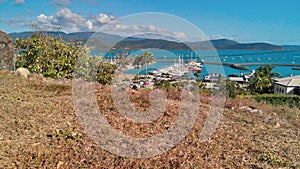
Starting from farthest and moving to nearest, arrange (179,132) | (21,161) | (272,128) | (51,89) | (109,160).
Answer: (51,89) → (272,128) → (179,132) → (109,160) → (21,161)

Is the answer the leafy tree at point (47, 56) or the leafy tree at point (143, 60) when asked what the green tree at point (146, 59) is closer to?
the leafy tree at point (143, 60)

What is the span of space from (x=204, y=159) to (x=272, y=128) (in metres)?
2.13

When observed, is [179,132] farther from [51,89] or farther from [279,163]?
[51,89]

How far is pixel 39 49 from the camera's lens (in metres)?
9.21

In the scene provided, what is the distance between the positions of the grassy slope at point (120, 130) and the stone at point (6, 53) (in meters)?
4.84

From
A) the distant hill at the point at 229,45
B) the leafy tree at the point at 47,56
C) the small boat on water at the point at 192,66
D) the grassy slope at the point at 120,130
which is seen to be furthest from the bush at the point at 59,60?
the distant hill at the point at 229,45

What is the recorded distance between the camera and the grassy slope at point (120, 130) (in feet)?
9.18

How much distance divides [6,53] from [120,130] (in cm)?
778

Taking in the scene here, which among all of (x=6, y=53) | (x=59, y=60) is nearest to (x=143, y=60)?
(x=59, y=60)

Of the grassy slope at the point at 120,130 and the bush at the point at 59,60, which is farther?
the bush at the point at 59,60

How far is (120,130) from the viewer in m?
3.68

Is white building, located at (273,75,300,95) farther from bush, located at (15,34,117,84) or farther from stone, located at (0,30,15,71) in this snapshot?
stone, located at (0,30,15,71)

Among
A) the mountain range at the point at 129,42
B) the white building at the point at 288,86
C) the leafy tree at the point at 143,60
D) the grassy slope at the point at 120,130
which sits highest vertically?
the mountain range at the point at 129,42

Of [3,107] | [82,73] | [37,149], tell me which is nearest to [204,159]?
[37,149]
